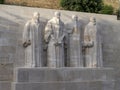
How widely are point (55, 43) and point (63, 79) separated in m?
1.31

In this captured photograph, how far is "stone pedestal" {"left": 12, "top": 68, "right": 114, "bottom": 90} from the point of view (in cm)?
1231

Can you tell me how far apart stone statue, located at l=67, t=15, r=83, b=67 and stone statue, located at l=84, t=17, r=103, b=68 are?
1.11 feet

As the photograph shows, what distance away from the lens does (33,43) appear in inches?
510

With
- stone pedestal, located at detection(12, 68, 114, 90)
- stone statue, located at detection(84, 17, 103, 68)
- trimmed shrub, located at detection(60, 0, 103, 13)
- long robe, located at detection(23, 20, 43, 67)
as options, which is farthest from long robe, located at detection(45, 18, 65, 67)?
trimmed shrub, located at detection(60, 0, 103, 13)

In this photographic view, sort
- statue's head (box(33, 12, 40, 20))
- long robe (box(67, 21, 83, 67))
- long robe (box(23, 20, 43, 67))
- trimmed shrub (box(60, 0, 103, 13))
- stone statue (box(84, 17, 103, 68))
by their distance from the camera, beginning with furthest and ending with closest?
trimmed shrub (box(60, 0, 103, 13))
stone statue (box(84, 17, 103, 68))
long robe (box(67, 21, 83, 67))
statue's head (box(33, 12, 40, 20))
long robe (box(23, 20, 43, 67))

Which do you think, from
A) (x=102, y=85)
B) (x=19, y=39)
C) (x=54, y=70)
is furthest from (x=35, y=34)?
(x=102, y=85)

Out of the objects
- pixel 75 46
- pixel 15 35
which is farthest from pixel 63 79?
pixel 15 35

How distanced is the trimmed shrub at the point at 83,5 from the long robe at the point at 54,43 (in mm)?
5110

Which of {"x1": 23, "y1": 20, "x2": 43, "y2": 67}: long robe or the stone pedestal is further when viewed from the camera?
{"x1": 23, "y1": 20, "x2": 43, "y2": 67}: long robe

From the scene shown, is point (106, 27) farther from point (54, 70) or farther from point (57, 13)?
Result: point (54, 70)

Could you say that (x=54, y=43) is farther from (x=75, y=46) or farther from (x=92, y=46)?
(x=92, y=46)

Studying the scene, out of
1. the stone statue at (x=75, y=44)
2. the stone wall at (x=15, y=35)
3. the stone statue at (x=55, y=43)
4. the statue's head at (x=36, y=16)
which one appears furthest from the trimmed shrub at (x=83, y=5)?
the statue's head at (x=36, y=16)

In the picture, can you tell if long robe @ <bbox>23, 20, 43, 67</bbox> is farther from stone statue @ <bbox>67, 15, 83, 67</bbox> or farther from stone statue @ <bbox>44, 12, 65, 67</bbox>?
stone statue @ <bbox>67, 15, 83, 67</bbox>

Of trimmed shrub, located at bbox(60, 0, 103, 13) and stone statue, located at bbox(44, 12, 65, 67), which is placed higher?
trimmed shrub, located at bbox(60, 0, 103, 13)
